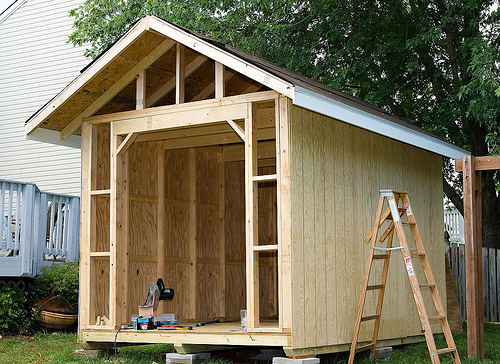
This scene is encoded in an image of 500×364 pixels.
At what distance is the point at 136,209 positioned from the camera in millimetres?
9211

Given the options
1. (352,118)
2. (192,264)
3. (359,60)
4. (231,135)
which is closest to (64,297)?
(192,264)

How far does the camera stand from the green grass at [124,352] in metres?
7.94

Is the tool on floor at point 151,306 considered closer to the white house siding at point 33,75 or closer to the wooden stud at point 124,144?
the wooden stud at point 124,144

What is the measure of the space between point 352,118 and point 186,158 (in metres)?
3.60

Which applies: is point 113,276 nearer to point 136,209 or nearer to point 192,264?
point 136,209

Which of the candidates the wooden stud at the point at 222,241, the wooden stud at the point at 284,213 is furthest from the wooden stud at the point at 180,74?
the wooden stud at the point at 222,241

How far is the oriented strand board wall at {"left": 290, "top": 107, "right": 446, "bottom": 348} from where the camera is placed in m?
7.05

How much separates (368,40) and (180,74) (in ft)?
20.3

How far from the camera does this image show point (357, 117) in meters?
7.34

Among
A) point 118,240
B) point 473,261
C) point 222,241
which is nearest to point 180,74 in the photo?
point 118,240

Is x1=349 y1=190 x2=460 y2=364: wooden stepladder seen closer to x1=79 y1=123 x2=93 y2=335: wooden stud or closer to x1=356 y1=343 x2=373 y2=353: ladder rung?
x1=356 y1=343 x2=373 y2=353: ladder rung

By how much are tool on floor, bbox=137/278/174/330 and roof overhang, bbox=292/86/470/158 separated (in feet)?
10.00

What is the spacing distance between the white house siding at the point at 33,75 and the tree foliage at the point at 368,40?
3.13m

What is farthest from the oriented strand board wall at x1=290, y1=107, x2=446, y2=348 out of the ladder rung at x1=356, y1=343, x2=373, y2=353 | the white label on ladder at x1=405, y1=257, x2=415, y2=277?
the white label on ladder at x1=405, y1=257, x2=415, y2=277
